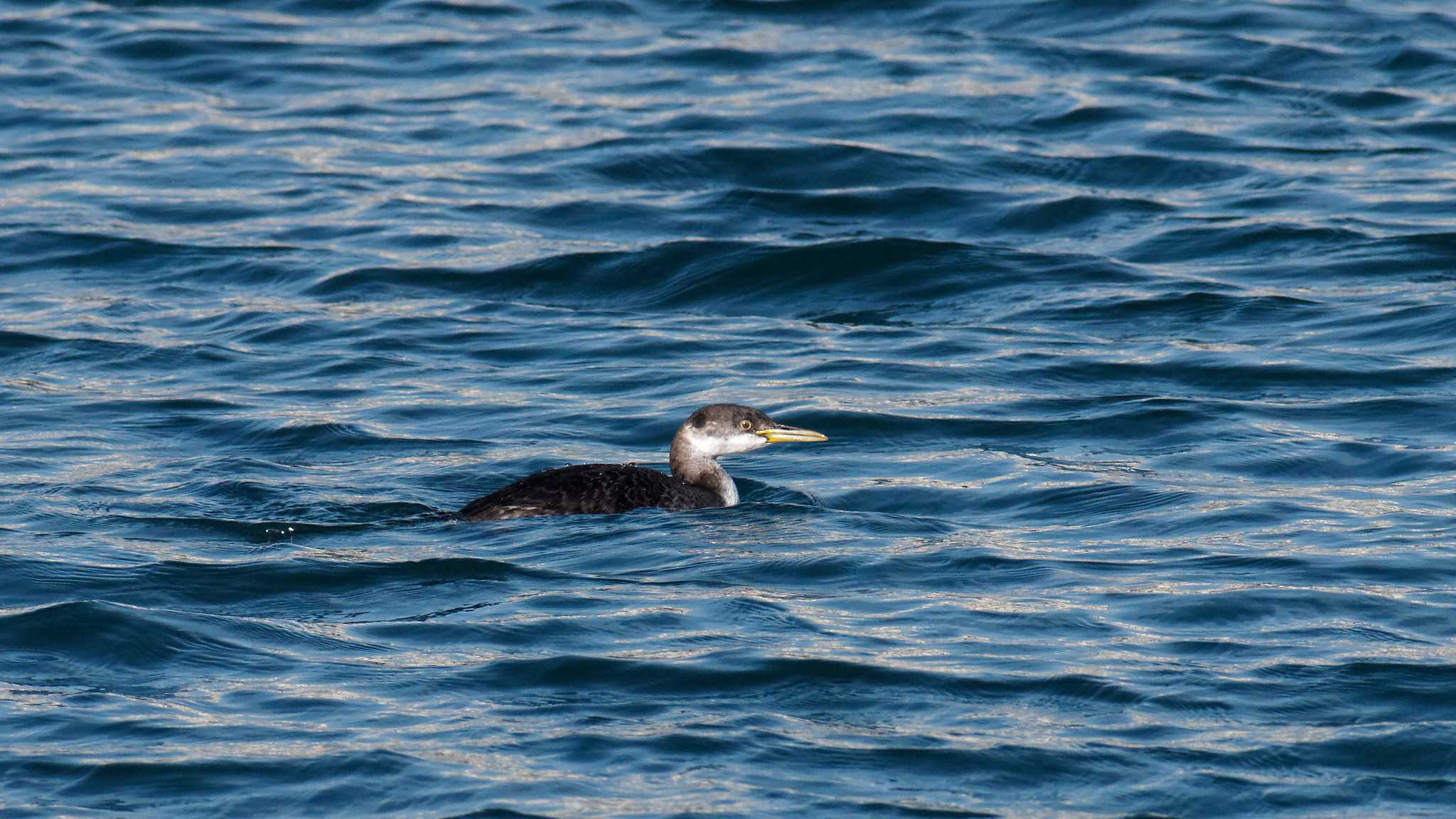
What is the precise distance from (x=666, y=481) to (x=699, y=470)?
0.96 feet

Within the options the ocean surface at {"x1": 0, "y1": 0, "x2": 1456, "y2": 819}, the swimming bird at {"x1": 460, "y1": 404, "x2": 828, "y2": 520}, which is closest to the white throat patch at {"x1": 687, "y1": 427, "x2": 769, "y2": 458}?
the swimming bird at {"x1": 460, "y1": 404, "x2": 828, "y2": 520}

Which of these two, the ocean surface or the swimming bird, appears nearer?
the ocean surface

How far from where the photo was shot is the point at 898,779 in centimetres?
755

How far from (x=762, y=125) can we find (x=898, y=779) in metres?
11.8

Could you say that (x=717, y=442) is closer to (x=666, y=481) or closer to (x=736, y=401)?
(x=666, y=481)

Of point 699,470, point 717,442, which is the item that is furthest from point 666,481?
point 717,442

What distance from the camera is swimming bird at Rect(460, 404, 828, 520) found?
34.7 ft

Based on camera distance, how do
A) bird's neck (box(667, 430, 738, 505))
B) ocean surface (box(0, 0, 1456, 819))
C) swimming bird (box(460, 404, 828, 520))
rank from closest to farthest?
1. ocean surface (box(0, 0, 1456, 819))
2. swimming bird (box(460, 404, 828, 520))
3. bird's neck (box(667, 430, 738, 505))

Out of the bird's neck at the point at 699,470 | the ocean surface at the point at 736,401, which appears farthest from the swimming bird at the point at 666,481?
the ocean surface at the point at 736,401

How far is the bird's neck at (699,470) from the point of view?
37.7 ft

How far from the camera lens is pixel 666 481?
36.9 feet

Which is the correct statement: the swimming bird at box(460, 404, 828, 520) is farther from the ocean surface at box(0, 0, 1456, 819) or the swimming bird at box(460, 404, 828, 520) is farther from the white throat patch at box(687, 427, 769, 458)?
the ocean surface at box(0, 0, 1456, 819)

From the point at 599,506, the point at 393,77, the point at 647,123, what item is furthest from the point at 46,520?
the point at 393,77

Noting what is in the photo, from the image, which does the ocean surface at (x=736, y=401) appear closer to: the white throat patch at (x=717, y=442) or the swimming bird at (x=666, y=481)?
the swimming bird at (x=666, y=481)
